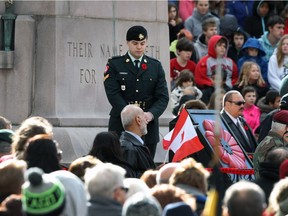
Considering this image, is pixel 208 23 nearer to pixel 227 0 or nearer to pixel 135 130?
pixel 227 0

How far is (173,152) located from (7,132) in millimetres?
2915

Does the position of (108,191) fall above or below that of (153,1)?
below

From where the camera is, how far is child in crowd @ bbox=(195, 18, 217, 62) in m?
22.6

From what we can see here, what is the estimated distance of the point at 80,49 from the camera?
1716cm

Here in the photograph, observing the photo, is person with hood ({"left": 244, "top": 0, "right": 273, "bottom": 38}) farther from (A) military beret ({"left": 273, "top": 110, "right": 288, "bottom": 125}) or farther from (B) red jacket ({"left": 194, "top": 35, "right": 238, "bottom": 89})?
(A) military beret ({"left": 273, "top": 110, "right": 288, "bottom": 125})

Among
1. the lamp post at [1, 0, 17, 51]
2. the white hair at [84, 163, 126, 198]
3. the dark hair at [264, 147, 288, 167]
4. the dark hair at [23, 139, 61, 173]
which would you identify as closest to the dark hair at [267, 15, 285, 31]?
the lamp post at [1, 0, 17, 51]

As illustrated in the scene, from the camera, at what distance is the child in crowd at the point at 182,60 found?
70.3 feet

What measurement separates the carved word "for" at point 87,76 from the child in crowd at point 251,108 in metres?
3.44

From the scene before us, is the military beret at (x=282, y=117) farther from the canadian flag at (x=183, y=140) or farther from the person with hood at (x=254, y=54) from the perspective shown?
the person with hood at (x=254, y=54)

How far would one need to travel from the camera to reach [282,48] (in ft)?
70.4

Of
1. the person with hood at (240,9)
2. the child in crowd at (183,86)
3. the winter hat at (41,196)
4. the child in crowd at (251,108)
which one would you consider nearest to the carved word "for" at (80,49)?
the child in crowd at (183,86)

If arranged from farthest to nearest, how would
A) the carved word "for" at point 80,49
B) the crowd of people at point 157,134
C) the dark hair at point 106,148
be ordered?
the carved word "for" at point 80,49
the dark hair at point 106,148
the crowd of people at point 157,134

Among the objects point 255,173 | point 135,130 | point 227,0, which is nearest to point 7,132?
point 135,130

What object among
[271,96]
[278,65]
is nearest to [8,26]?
[271,96]
